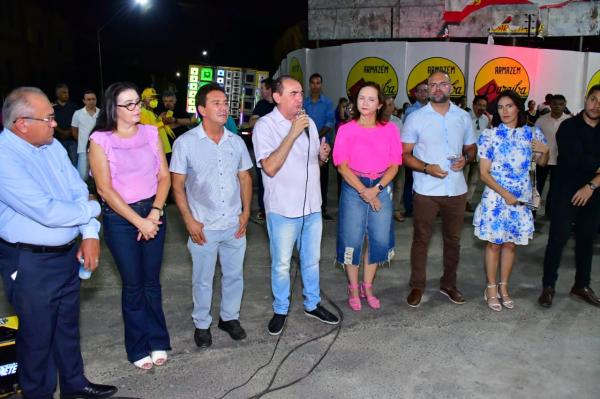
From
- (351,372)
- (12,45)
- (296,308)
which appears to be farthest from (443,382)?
(12,45)

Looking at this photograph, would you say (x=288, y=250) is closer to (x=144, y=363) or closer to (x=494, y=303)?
(x=144, y=363)

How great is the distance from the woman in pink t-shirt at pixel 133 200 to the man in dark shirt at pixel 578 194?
11.1 ft

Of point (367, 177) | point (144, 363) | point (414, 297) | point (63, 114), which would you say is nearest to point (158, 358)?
point (144, 363)

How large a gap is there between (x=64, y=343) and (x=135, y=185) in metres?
1.02

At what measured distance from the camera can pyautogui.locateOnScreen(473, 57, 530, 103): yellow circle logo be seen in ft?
44.8

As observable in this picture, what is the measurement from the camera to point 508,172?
4449 millimetres

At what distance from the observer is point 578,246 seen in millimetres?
4812

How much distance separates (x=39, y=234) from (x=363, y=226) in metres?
2.55

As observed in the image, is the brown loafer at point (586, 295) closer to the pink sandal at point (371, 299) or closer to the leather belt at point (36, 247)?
the pink sandal at point (371, 299)

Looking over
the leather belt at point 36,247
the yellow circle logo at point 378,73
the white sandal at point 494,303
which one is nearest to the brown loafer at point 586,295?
the white sandal at point 494,303

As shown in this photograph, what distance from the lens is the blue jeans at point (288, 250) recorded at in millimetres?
4070

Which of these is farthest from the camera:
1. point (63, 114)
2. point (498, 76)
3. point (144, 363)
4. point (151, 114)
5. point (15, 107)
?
point (498, 76)

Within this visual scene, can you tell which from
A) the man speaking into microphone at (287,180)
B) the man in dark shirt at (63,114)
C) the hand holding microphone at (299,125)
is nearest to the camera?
A: the hand holding microphone at (299,125)

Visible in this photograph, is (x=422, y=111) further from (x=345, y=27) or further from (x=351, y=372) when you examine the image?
(x=345, y=27)
